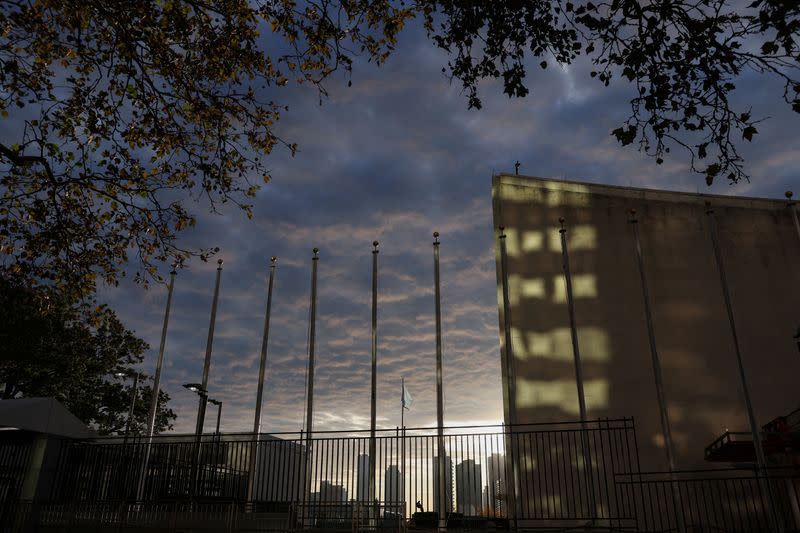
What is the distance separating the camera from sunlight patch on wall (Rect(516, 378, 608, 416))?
23.0 meters

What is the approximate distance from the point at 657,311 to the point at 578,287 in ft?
10.3

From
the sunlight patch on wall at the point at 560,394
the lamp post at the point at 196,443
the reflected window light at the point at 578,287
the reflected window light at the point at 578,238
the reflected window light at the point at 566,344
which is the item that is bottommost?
the lamp post at the point at 196,443

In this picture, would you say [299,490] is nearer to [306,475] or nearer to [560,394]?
[306,475]

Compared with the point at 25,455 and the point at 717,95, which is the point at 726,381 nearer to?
the point at 717,95

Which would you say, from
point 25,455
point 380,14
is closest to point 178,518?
point 25,455

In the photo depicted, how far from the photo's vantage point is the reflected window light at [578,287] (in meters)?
24.4

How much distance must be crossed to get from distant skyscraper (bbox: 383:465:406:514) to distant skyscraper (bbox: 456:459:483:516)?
1717 millimetres

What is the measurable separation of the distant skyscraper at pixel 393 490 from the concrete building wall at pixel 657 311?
5631mm

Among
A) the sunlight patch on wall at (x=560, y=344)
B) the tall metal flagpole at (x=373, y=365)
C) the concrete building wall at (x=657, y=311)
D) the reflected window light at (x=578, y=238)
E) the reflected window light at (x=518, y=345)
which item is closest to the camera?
the tall metal flagpole at (x=373, y=365)

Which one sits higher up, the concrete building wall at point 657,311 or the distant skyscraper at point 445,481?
the concrete building wall at point 657,311

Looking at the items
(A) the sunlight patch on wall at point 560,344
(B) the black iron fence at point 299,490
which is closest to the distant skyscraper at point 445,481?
(B) the black iron fence at point 299,490

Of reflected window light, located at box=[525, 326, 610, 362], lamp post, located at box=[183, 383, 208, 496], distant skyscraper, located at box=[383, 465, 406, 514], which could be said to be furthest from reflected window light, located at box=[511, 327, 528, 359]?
lamp post, located at box=[183, 383, 208, 496]

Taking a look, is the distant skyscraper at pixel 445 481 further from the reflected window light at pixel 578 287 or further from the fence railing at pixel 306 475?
the reflected window light at pixel 578 287

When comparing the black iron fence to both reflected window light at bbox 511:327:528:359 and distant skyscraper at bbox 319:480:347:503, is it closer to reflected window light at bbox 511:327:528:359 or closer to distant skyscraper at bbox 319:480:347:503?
distant skyscraper at bbox 319:480:347:503
